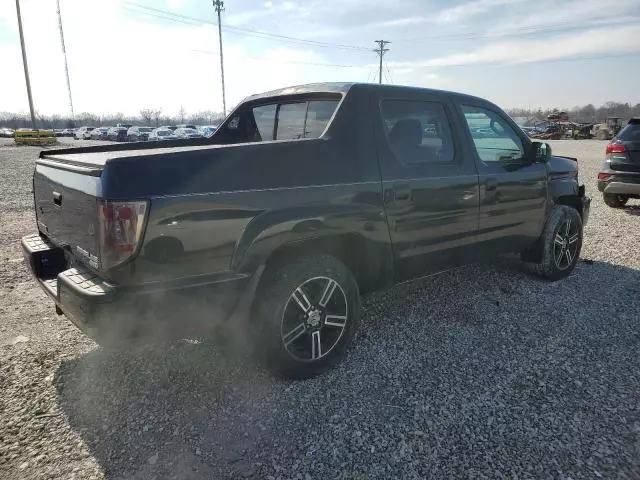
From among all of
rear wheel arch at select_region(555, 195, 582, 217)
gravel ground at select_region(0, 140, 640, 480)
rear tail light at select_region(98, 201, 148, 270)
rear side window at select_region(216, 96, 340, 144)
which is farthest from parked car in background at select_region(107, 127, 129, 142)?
rear tail light at select_region(98, 201, 148, 270)

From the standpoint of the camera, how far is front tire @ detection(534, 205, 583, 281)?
15.6 ft

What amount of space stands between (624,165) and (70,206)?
8.60 m

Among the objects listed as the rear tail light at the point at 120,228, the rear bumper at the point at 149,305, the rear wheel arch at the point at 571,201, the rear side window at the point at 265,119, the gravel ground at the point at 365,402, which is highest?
the rear side window at the point at 265,119

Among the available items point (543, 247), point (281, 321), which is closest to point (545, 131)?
point (543, 247)

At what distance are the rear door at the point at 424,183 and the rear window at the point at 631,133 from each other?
5.87m

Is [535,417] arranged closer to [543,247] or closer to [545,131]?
[543,247]

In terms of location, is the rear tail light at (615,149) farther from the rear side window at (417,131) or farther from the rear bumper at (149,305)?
the rear bumper at (149,305)

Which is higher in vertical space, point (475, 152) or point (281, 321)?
point (475, 152)

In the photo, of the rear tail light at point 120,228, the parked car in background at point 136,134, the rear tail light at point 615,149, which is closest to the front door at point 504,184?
the rear tail light at point 120,228

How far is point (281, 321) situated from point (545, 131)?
49548 mm

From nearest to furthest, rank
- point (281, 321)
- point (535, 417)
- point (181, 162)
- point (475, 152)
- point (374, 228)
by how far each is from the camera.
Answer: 1. point (181, 162)
2. point (535, 417)
3. point (281, 321)
4. point (374, 228)
5. point (475, 152)

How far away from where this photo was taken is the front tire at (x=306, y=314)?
2.88m

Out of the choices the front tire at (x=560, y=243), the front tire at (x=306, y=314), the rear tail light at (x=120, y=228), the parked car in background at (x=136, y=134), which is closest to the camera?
the rear tail light at (x=120, y=228)

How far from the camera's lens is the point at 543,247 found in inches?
188
